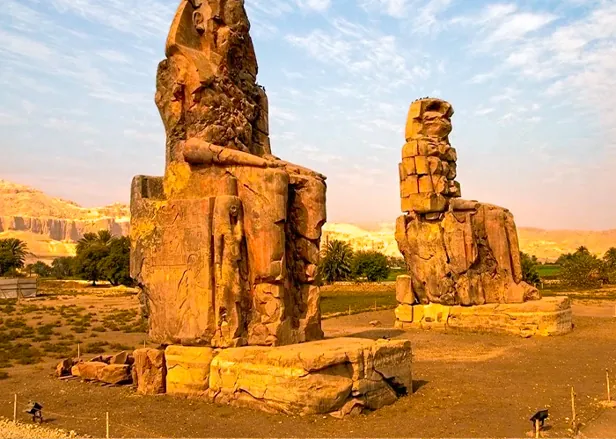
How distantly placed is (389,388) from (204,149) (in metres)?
4.54

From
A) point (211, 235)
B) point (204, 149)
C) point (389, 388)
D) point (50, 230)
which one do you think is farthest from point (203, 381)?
point (50, 230)

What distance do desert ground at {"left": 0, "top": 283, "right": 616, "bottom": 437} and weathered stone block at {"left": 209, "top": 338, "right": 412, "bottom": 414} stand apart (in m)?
0.20

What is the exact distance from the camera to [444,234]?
1658 centimetres

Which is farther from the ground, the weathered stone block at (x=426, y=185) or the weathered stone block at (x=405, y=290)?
the weathered stone block at (x=426, y=185)

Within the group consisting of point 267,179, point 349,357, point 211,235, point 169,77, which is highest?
point 169,77

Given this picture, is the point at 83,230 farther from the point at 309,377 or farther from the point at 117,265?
the point at 309,377

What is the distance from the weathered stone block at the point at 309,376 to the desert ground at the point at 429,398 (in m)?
0.20

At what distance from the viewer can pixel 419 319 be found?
56.1 feet

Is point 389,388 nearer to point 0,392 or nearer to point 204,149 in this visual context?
point 204,149

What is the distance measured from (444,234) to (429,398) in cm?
877

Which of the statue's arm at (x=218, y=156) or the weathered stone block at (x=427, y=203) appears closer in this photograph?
the statue's arm at (x=218, y=156)

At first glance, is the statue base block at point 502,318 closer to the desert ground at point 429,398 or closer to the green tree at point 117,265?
the desert ground at point 429,398

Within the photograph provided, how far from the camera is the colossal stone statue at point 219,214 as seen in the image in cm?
835

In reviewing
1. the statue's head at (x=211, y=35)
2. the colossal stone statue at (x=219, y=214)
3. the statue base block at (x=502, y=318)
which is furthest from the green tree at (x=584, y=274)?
the statue's head at (x=211, y=35)
